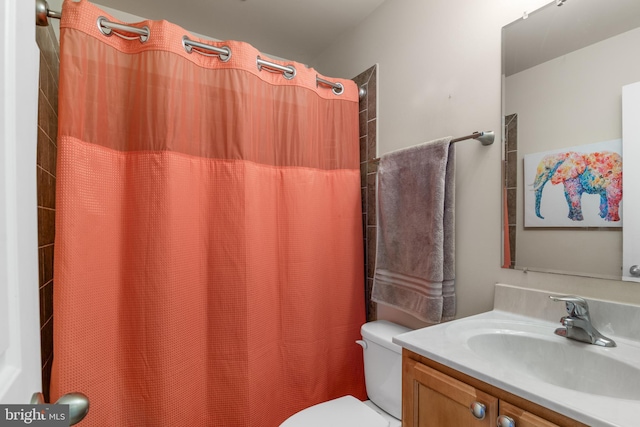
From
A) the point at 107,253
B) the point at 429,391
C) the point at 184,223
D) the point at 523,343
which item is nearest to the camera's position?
the point at 429,391

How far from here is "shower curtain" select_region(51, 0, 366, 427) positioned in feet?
3.72

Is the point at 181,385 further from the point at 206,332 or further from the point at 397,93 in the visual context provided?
the point at 397,93

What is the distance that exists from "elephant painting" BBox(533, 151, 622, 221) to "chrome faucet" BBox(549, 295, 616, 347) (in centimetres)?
27

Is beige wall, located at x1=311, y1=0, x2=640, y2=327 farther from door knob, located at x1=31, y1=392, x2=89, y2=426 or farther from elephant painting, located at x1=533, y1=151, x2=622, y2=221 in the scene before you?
door knob, located at x1=31, y1=392, x2=89, y2=426

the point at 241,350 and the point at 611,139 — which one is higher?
the point at 611,139

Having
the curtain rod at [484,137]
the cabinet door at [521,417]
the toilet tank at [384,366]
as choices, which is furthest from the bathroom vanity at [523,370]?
the curtain rod at [484,137]

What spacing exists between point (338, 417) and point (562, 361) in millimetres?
867

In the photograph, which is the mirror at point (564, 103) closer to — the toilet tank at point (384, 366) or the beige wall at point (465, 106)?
the beige wall at point (465, 106)

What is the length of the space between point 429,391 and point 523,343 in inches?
14.3

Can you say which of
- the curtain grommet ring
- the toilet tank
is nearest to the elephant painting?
Result: the toilet tank

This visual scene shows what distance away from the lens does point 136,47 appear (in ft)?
4.16

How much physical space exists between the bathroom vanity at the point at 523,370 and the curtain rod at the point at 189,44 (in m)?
1.33

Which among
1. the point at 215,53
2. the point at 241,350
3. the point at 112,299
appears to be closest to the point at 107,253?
the point at 112,299

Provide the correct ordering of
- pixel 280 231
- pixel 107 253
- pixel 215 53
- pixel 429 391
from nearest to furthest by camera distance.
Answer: pixel 429 391 < pixel 107 253 < pixel 215 53 < pixel 280 231
